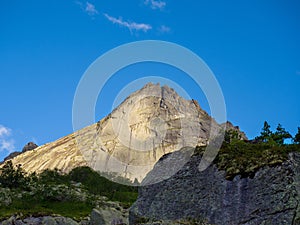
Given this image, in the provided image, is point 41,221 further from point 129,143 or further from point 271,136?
point 129,143

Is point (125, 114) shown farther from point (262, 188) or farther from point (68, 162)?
point (262, 188)

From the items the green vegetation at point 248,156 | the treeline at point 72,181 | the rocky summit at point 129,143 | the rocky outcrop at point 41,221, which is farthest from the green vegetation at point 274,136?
the rocky summit at point 129,143

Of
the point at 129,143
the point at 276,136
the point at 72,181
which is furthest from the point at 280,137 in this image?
the point at 129,143

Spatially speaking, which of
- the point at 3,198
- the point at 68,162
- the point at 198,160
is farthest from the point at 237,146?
the point at 68,162

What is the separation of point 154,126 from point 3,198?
443 ft

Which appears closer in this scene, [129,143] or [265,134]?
[265,134]

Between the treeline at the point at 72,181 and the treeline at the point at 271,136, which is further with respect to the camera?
the treeline at the point at 72,181

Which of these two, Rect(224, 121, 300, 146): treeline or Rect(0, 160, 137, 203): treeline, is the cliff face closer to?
Rect(224, 121, 300, 146): treeline

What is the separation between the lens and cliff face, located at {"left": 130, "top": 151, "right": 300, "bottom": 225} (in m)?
21.2

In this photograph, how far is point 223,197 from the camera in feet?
77.3

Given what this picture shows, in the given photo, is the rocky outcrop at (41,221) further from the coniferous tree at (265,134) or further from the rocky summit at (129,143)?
the rocky summit at (129,143)

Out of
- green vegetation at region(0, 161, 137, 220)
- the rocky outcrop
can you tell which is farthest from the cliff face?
green vegetation at region(0, 161, 137, 220)

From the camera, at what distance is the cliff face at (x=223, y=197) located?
2119 centimetres

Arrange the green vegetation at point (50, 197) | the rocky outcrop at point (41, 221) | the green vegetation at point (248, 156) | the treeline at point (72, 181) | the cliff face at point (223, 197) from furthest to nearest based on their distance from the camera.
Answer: the treeline at point (72, 181) < the green vegetation at point (50, 197) < the rocky outcrop at point (41, 221) < the green vegetation at point (248, 156) < the cliff face at point (223, 197)
